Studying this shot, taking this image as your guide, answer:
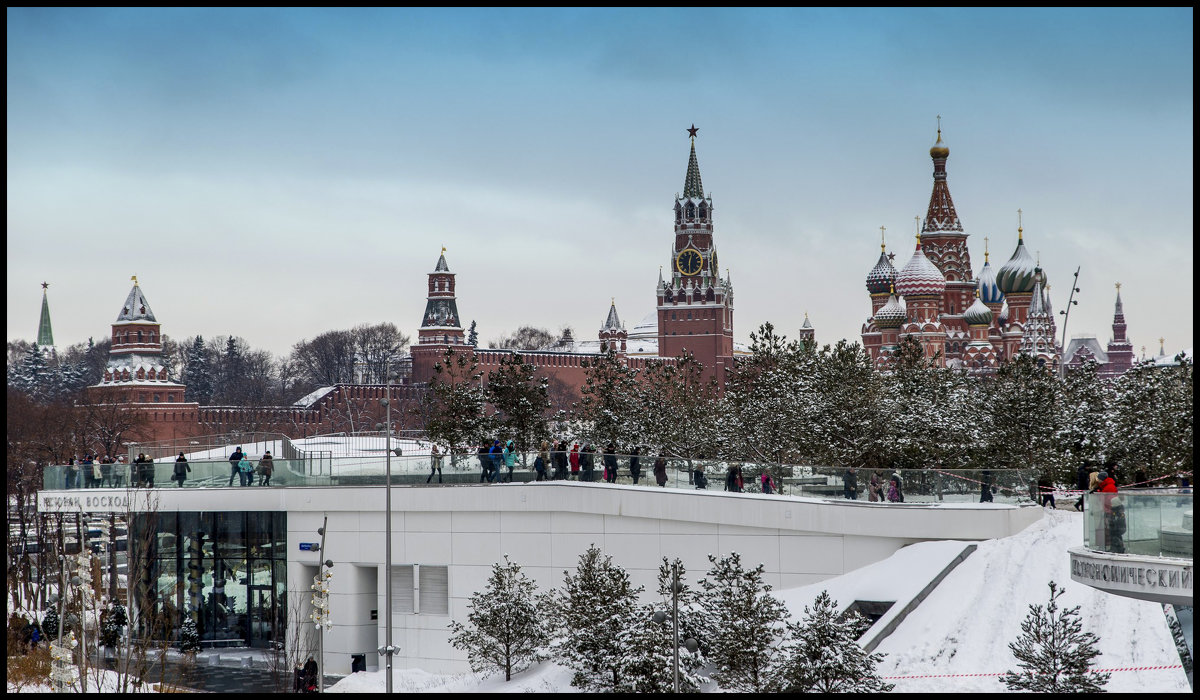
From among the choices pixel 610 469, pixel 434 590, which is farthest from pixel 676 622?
pixel 434 590

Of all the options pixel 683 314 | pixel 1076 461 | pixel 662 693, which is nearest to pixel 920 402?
pixel 1076 461

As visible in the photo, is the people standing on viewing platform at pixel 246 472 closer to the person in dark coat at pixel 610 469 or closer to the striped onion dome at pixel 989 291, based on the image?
the person in dark coat at pixel 610 469

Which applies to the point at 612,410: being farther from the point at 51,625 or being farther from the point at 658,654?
the point at 658,654

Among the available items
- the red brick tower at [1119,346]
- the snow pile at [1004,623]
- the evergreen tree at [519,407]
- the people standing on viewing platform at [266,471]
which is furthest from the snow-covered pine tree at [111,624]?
the red brick tower at [1119,346]

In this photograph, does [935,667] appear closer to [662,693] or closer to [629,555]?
[662,693]

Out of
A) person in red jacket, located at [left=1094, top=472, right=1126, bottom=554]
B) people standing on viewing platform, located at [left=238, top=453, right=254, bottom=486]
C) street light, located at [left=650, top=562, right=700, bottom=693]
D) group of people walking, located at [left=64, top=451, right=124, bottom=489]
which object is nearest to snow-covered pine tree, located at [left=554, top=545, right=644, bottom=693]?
street light, located at [left=650, top=562, right=700, bottom=693]

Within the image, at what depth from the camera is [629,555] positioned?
108 ft

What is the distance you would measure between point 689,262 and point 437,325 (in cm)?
2842

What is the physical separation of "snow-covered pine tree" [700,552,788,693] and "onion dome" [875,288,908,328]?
83687mm

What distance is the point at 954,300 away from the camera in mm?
114875

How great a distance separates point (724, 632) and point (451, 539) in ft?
39.6

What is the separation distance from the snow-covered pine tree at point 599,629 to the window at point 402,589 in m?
8.38

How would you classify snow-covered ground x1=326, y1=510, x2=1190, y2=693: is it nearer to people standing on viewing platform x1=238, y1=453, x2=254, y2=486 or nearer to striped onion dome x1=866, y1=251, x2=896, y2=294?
people standing on viewing platform x1=238, y1=453, x2=254, y2=486

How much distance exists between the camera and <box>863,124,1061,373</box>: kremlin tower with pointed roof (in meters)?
104
